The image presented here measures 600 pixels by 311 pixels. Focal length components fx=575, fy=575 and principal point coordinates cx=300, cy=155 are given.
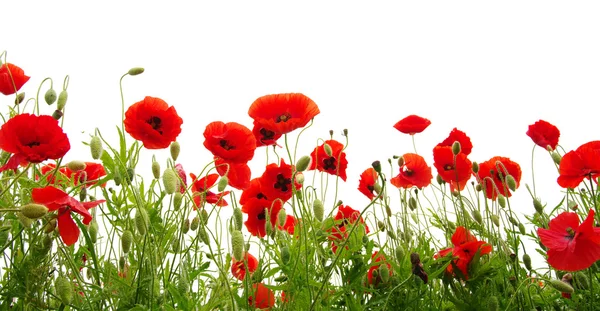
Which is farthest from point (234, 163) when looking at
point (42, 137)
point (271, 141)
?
point (42, 137)

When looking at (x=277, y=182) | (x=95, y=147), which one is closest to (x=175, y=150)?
(x=95, y=147)

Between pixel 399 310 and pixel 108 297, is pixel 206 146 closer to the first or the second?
pixel 108 297

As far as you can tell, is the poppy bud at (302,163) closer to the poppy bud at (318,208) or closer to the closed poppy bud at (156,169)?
the poppy bud at (318,208)

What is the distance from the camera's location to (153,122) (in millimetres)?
1561

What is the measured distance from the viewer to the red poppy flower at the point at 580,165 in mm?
1660

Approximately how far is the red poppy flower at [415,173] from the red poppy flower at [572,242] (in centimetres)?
72

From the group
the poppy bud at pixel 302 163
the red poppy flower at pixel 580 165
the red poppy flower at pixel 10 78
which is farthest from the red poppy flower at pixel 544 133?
the red poppy flower at pixel 10 78

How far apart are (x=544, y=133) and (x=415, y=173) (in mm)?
483

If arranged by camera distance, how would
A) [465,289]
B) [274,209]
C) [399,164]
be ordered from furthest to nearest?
[399,164], [274,209], [465,289]

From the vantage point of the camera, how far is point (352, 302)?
1.50 m

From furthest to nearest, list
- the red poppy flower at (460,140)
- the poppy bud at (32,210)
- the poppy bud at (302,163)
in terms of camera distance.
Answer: the red poppy flower at (460,140)
the poppy bud at (302,163)
the poppy bud at (32,210)

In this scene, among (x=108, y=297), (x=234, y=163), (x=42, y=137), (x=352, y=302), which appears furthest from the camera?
(x=234, y=163)

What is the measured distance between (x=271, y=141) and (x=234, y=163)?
0.25 m

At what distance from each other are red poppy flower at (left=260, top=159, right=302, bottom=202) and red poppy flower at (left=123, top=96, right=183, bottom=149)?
38 cm
